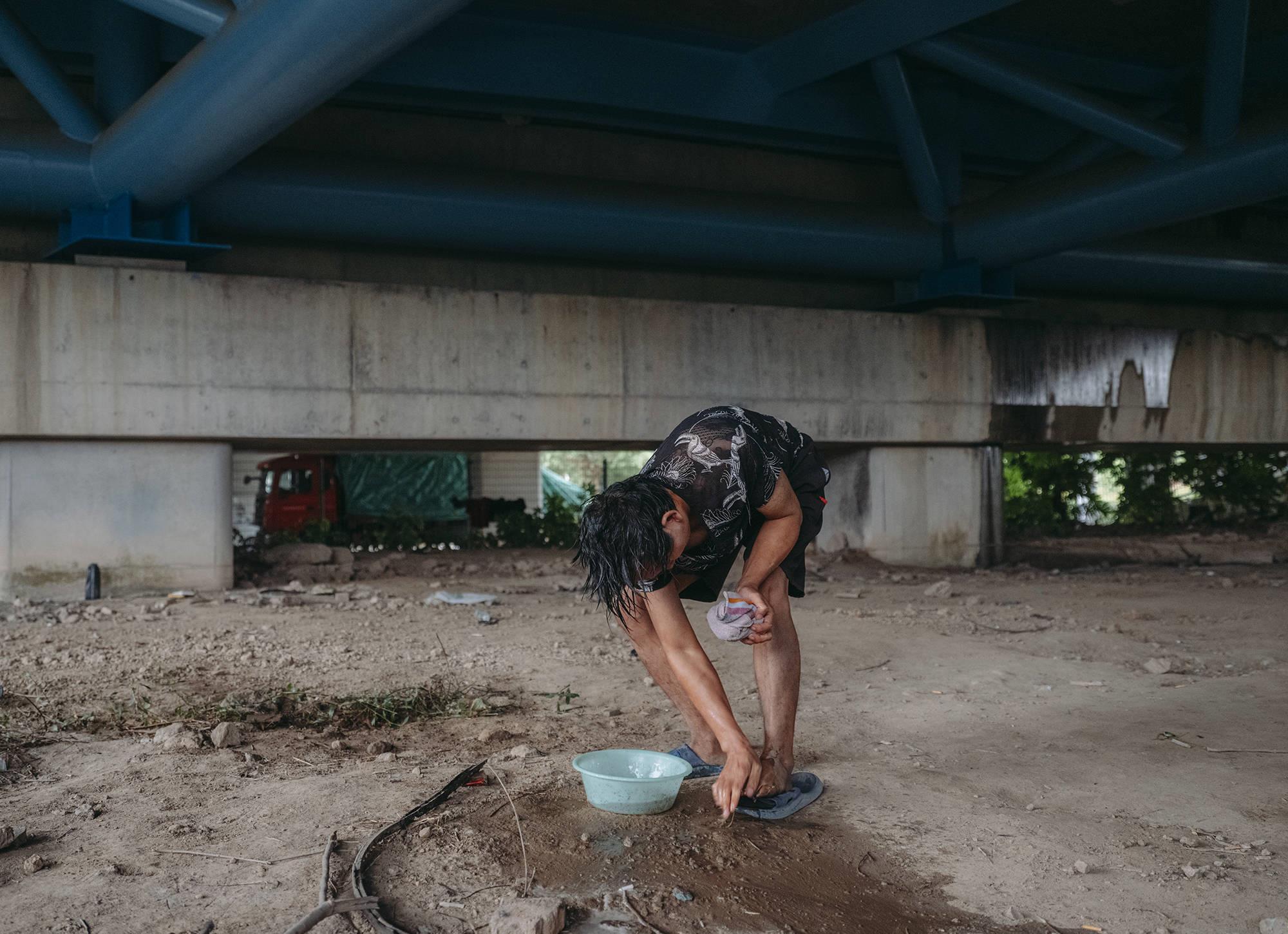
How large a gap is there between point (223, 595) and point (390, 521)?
5.20 meters

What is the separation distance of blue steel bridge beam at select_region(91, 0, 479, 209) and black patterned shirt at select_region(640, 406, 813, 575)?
2.89 metres

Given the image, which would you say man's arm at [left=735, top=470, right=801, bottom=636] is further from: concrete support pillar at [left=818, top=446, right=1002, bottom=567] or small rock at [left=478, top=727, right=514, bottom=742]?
concrete support pillar at [left=818, top=446, right=1002, bottom=567]

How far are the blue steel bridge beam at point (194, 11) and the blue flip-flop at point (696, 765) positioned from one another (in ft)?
15.1

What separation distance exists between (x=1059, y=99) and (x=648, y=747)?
6016mm

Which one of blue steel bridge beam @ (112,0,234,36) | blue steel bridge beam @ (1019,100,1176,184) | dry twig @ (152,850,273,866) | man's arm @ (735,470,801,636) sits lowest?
dry twig @ (152,850,273,866)

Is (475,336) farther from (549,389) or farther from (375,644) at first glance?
(375,644)

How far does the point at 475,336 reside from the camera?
8.79 m

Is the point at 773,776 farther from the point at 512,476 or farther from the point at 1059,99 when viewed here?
the point at 512,476

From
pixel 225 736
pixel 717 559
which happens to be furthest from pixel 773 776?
pixel 225 736

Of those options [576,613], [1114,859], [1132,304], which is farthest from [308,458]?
[1114,859]

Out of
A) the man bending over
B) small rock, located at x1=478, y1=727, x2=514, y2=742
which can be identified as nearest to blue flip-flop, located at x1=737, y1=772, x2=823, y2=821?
the man bending over

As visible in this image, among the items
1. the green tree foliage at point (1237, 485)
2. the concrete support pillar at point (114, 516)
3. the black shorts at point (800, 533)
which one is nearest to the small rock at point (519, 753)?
the black shorts at point (800, 533)

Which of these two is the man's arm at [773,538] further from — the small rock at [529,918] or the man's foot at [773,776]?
the small rock at [529,918]

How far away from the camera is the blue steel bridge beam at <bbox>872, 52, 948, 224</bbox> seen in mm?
8141
